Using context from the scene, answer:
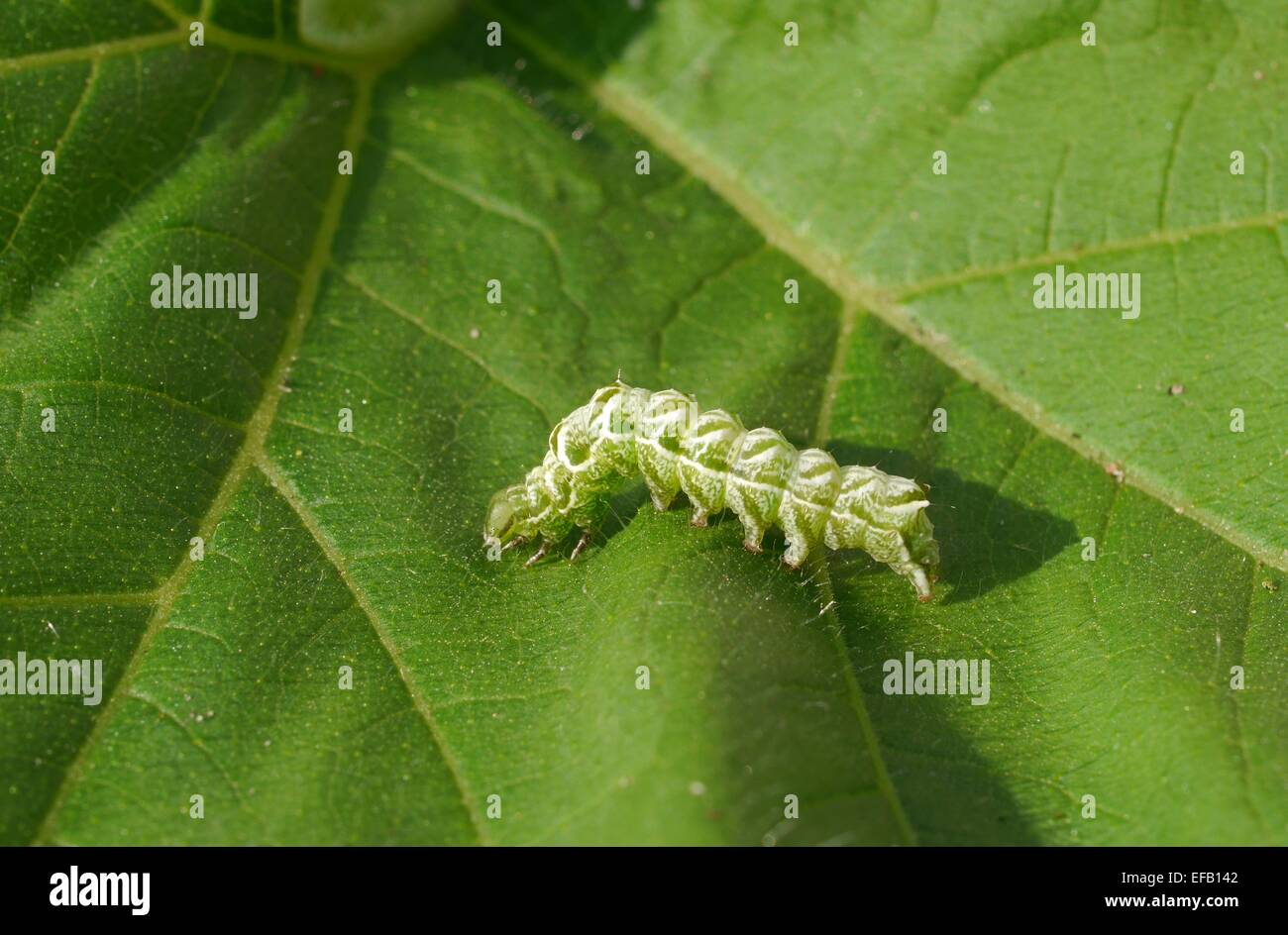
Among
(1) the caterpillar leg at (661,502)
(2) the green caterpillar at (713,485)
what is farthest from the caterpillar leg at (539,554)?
(1) the caterpillar leg at (661,502)

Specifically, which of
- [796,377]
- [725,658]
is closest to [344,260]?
[796,377]

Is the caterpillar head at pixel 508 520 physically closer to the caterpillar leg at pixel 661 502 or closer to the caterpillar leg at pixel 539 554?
the caterpillar leg at pixel 539 554

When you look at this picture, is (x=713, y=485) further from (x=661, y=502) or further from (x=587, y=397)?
(x=587, y=397)

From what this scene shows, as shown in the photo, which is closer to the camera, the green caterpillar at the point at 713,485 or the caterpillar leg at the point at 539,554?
the green caterpillar at the point at 713,485

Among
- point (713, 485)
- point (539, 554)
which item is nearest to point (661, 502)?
point (713, 485)

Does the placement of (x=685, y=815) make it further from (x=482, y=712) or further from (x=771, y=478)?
(x=771, y=478)

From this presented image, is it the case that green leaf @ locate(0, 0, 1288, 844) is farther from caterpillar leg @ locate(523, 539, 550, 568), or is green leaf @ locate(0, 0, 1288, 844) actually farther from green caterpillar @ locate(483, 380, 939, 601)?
green caterpillar @ locate(483, 380, 939, 601)
